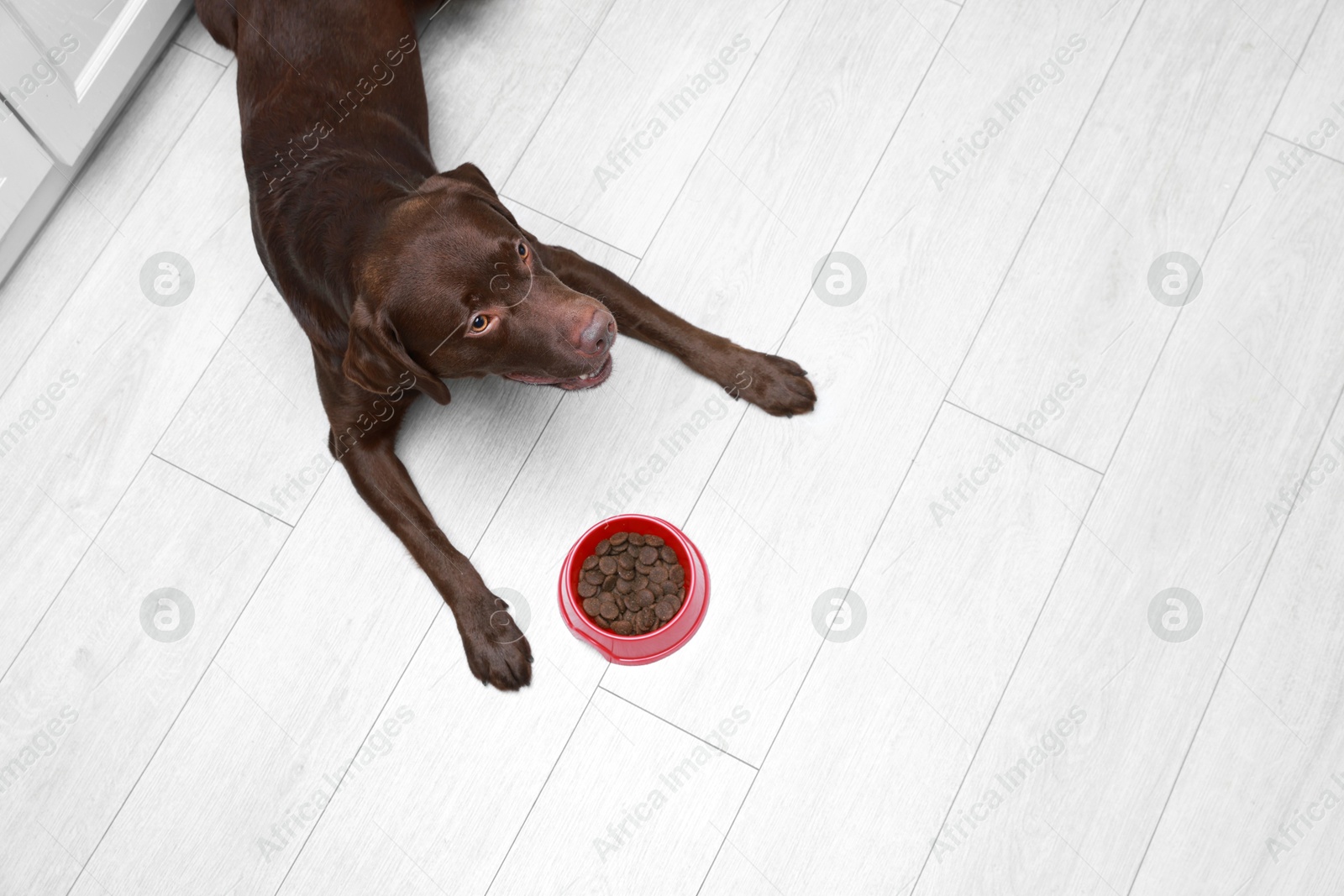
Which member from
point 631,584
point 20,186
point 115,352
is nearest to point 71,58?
point 20,186

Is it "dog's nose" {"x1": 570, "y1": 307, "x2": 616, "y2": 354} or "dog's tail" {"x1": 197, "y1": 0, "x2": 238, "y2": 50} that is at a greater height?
"dog's tail" {"x1": 197, "y1": 0, "x2": 238, "y2": 50}

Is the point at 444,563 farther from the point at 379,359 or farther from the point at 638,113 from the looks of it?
the point at 638,113

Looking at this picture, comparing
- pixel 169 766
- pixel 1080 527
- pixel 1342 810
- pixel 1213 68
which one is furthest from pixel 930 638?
pixel 169 766

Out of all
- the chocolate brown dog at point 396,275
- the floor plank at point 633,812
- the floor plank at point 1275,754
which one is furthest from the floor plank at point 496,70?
the floor plank at point 1275,754

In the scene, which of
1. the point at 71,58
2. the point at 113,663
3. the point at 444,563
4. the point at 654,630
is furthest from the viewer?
the point at 71,58

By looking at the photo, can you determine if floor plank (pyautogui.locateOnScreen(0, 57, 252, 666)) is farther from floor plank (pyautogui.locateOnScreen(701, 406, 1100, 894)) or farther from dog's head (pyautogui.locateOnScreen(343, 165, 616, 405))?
floor plank (pyautogui.locateOnScreen(701, 406, 1100, 894))

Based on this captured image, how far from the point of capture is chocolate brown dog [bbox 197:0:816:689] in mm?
1976

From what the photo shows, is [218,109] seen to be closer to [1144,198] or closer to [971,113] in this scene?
[971,113]

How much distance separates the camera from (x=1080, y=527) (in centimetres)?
242

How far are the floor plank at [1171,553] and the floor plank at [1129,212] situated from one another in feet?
0.24

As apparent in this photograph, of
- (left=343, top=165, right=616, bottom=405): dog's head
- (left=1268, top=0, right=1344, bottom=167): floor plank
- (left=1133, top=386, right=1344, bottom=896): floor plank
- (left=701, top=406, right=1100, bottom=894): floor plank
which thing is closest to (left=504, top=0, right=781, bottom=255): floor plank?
(left=343, top=165, right=616, bottom=405): dog's head

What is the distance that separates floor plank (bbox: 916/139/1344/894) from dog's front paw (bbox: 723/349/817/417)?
72 cm

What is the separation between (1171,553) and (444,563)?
1654mm

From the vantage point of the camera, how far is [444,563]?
7.80 ft
